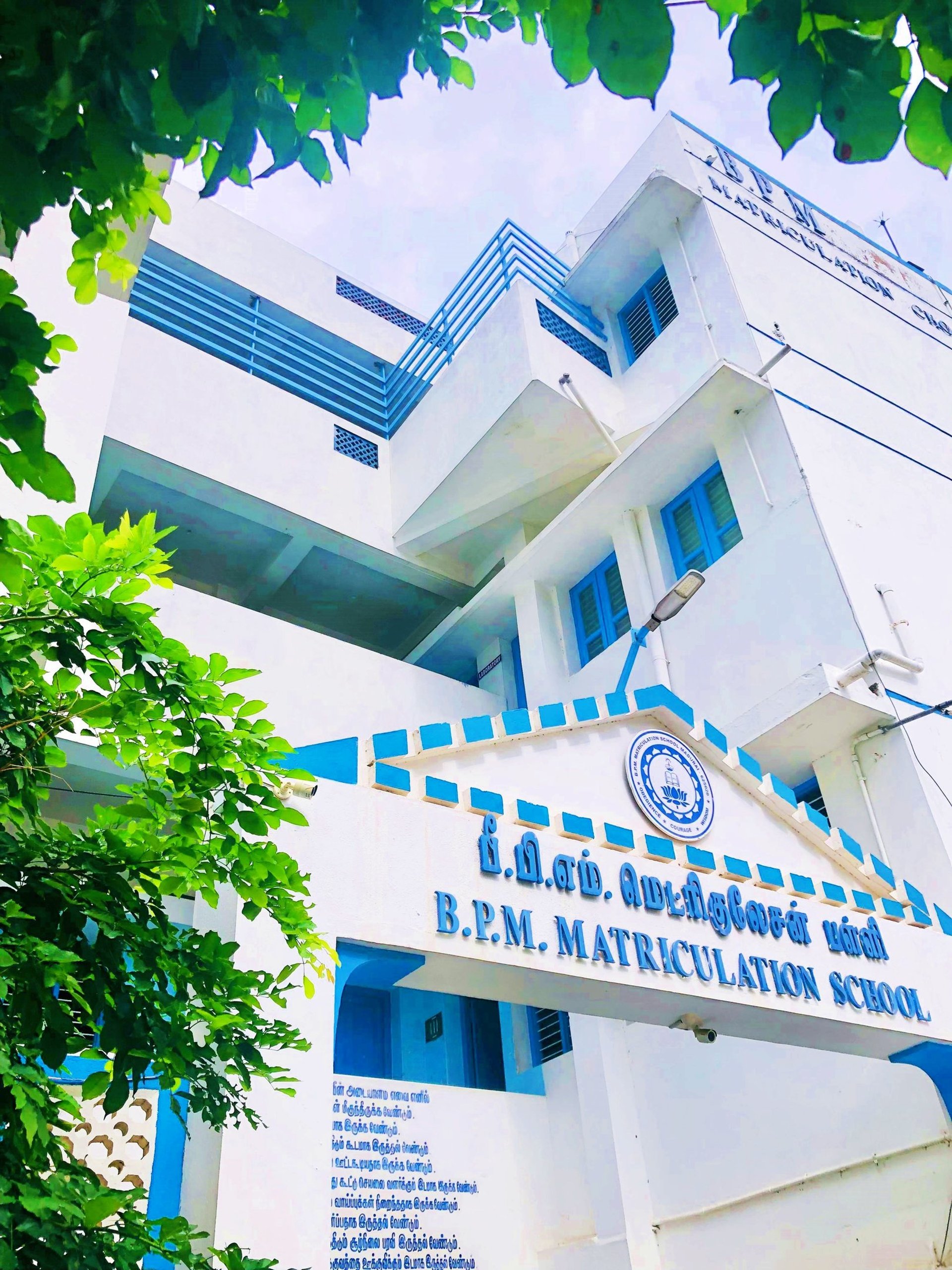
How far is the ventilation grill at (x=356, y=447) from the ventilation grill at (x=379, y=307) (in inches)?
156

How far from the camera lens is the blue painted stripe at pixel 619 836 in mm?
4684

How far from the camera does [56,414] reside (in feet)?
27.5

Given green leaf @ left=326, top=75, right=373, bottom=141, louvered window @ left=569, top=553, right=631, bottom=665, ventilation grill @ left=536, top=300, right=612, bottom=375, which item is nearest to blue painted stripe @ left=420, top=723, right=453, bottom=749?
green leaf @ left=326, top=75, right=373, bottom=141

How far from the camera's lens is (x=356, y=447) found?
41.0 feet

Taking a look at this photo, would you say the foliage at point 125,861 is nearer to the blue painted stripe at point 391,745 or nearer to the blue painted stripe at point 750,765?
the blue painted stripe at point 391,745

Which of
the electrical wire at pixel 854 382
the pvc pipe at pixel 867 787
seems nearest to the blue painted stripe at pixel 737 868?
the pvc pipe at pixel 867 787

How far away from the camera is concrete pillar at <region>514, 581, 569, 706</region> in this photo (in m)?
10.5

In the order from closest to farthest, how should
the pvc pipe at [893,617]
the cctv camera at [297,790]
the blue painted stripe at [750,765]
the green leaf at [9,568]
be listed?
the green leaf at [9,568] → the cctv camera at [297,790] → the blue painted stripe at [750,765] → the pvc pipe at [893,617]

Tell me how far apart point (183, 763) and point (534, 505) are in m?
9.65

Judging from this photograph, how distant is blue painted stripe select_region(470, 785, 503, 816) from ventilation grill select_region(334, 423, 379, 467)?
8381 millimetres

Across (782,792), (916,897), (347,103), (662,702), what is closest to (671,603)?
(662,702)

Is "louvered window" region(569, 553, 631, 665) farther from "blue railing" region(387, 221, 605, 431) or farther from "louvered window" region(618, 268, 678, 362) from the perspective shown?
"blue railing" region(387, 221, 605, 431)

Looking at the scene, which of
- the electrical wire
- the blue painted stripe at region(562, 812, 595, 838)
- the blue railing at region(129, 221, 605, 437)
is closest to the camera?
the blue painted stripe at region(562, 812, 595, 838)

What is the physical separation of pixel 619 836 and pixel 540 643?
19.8ft
